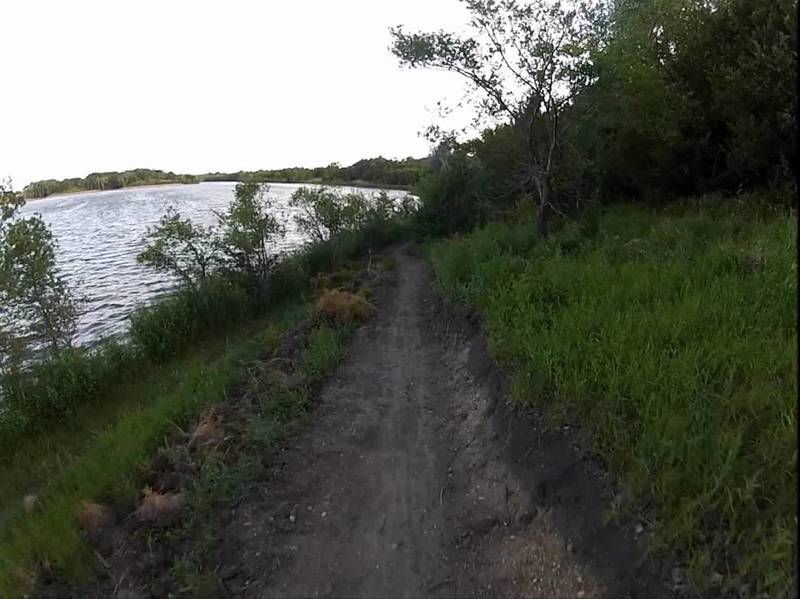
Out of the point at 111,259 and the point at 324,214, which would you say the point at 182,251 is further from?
the point at 111,259

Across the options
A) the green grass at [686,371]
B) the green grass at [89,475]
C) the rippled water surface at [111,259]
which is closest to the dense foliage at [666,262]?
the green grass at [686,371]

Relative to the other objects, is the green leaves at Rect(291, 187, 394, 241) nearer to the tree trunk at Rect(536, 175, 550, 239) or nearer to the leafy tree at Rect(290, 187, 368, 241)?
the leafy tree at Rect(290, 187, 368, 241)

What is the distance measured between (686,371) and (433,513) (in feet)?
7.75

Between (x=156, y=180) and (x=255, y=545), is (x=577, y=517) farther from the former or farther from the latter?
(x=156, y=180)

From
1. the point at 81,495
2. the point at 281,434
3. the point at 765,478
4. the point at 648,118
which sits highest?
the point at 648,118

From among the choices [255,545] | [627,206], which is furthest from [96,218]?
[255,545]

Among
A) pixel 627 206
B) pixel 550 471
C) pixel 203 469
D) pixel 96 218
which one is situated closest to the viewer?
A: pixel 550 471

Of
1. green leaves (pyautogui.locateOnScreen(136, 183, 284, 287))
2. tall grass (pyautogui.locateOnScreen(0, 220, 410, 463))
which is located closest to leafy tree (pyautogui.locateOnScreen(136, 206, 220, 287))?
green leaves (pyautogui.locateOnScreen(136, 183, 284, 287))

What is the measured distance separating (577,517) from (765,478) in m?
1.16

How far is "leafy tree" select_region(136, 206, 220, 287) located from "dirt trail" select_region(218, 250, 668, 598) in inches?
456

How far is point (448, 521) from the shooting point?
4.08 metres

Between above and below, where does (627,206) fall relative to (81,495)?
above

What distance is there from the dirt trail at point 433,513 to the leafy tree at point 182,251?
11.6 metres

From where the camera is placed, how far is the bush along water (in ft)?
33.4
